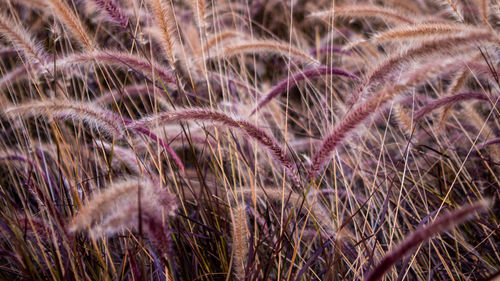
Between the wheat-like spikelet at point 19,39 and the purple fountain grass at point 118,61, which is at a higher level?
the wheat-like spikelet at point 19,39

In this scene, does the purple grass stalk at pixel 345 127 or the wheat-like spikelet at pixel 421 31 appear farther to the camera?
the wheat-like spikelet at pixel 421 31

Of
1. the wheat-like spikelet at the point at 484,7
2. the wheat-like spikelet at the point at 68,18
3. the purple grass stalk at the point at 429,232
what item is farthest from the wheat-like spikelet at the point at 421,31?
the wheat-like spikelet at the point at 68,18

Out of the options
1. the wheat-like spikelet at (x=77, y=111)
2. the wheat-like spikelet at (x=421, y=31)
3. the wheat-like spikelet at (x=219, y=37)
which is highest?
the wheat-like spikelet at (x=421, y=31)

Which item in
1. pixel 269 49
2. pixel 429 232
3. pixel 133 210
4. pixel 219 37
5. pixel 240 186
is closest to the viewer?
pixel 429 232

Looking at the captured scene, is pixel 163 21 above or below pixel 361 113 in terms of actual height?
above

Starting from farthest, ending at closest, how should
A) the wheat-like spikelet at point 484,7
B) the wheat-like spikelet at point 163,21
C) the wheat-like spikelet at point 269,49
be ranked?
the wheat-like spikelet at point 269,49 → the wheat-like spikelet at point 484,7 → the wheat-like spikelet at point 163,21

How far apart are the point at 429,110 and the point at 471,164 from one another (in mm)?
875

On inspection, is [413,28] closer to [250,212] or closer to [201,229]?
[250,212]

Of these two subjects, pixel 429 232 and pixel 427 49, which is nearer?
pixel 429 232

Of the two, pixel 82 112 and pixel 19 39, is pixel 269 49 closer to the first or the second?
pixel 82 112

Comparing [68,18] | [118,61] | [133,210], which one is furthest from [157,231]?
[68,18]

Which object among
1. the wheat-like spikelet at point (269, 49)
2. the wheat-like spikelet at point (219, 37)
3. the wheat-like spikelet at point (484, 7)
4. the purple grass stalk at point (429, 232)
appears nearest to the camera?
the purple grass stalk at point (429, 232)

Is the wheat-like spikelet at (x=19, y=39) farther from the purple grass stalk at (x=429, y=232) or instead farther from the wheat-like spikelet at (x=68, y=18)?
the purple grass stalk at (x=429, y=232)

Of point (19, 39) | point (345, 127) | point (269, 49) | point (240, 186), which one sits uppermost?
point (19, 39)
